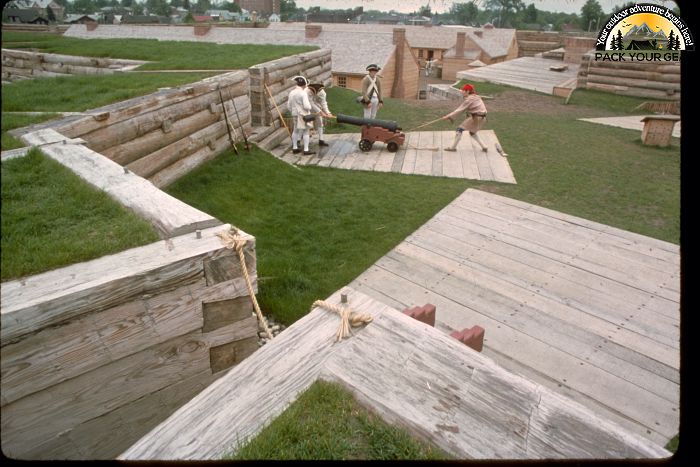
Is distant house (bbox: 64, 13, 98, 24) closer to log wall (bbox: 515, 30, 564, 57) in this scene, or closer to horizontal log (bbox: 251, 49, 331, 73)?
horizontal log (bbox: 251, 49, 331, 73)

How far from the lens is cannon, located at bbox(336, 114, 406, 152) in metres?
11.4

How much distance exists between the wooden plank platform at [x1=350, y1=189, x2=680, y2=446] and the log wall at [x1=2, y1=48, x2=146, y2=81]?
37.3ft

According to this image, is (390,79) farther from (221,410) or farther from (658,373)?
(221,410)

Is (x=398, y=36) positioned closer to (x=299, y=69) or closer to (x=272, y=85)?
(x=299, y=69)

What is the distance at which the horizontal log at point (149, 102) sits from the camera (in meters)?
5.39

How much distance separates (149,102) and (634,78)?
20.6 m

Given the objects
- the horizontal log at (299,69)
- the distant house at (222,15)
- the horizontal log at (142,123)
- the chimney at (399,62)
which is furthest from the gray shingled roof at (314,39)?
the distant house at (222,15)

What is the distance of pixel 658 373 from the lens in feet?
14.5

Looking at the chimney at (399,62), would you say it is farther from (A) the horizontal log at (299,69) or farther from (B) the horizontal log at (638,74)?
(A) the horizontal log at (299,69)

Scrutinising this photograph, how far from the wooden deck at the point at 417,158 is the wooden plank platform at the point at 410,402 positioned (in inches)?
306

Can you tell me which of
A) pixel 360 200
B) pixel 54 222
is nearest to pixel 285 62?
pixel 360 200

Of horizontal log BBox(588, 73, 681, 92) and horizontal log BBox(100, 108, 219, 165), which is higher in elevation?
horizontal log BBox(588, 73, 681, 92)

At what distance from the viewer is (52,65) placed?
14.1 meters

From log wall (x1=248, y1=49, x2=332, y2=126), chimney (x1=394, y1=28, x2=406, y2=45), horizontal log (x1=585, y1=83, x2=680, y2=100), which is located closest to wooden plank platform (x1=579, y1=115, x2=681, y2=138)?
horizontal log (x1=585, y1=83, x2=680, y2=100)
